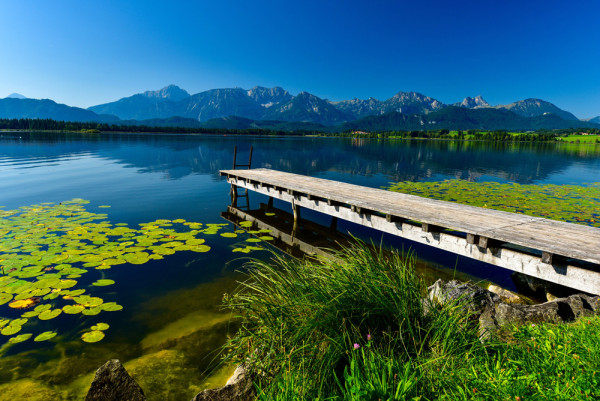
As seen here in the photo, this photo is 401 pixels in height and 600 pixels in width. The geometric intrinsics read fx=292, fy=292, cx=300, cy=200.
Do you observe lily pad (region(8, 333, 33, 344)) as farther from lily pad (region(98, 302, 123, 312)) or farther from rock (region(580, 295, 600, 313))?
rock (region(580, 295, 600, 313))

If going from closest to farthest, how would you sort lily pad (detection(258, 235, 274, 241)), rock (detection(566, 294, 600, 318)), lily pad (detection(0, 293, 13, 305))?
rock (detection(566, 294, 600, 318))
lily pad (detection(0, 293, 13, 305))
lily pad (detection(258, 235, 274, 241))

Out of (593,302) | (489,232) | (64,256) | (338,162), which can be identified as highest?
(338,162)

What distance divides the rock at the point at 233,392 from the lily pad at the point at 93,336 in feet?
13.2

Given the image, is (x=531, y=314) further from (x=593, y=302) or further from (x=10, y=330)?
(x=10, y=330)

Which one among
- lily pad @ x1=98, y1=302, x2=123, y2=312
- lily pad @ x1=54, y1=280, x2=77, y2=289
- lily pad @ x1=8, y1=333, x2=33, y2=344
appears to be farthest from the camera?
lily pad @ x1=54, y1=280, x2=77, y2=289

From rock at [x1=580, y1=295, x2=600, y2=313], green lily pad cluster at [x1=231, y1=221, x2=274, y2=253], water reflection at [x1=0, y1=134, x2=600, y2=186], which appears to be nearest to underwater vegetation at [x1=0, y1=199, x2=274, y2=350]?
green lily pad cluster at [x1=231, y1=221, x2=274, y2=253]

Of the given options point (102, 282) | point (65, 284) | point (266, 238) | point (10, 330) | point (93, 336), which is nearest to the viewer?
point (10, 330)

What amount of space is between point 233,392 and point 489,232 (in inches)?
271

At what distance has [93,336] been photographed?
635 centimetres

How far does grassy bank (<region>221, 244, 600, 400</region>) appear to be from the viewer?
10.2ft

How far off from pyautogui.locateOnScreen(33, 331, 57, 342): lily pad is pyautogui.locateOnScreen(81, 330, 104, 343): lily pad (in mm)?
640

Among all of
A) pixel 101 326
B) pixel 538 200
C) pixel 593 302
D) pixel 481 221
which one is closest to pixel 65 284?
pixel 101 326

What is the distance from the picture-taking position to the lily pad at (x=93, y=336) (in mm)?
6233

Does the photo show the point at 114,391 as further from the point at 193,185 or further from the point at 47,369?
the point at 193,185
